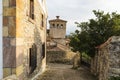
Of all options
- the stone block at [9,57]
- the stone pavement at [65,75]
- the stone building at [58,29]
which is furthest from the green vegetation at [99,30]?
the stone building at [58,29]

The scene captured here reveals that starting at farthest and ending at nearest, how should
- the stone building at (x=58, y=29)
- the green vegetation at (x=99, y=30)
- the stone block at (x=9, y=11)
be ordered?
the stone building at (x=58, y=29)
the green vegetation at (x=99, y=30)
the stone block at (x=9, y=11)

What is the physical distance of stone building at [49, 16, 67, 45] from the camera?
183 feet

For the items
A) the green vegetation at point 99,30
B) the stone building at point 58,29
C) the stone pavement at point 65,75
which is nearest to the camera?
the stone pavement at point 65,75

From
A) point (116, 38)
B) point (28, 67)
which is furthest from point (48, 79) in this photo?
point (116, 38)

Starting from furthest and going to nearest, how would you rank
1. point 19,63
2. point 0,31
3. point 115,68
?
point 115,68 → point 19,63 → point 0,31

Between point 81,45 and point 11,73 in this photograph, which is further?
point 81,45

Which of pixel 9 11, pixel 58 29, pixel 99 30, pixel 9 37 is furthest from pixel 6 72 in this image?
pixel 58 29

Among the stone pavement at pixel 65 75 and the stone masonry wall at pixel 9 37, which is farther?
the stone pavement at pixel 65 75

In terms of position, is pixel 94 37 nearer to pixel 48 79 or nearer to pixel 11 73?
pixel 48 79

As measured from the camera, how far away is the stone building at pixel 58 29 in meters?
55.7

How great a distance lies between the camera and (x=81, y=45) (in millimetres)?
18422

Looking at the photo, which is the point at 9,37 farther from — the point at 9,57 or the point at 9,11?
the point at 9,11

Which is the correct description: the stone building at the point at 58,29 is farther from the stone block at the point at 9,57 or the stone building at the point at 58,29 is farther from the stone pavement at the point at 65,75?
the stone block at the point at 9,57

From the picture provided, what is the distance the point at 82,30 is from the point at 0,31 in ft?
40.3
